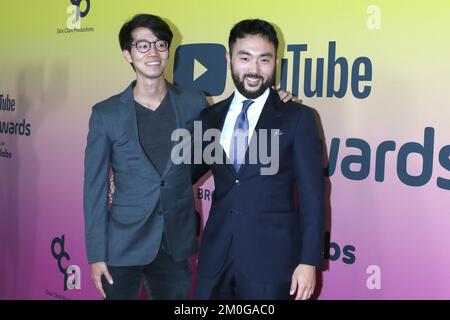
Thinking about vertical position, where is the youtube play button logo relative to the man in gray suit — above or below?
above

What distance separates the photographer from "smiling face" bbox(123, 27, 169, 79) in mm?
2385

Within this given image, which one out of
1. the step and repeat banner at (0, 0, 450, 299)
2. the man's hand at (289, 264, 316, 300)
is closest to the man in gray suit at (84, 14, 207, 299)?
the man's hand at (289, 264, 316, 300)

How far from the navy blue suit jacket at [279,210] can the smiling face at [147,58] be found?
0.50 meters

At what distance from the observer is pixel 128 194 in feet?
7.95

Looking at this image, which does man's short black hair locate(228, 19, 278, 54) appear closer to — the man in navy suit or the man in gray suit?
the man in navy suit

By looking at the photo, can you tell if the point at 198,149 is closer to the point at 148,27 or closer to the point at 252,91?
the point at 252,91

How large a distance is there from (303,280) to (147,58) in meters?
1.05

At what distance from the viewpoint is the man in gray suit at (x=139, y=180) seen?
2387 mm

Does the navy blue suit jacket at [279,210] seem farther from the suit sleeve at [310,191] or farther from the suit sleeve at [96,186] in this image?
the suit sleeve at [96,186]

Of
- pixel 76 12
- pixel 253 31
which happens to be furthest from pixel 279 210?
pixel 76 12

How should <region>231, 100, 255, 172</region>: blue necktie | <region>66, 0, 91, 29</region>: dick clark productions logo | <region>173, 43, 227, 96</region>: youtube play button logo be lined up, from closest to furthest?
1. <region>231, 100, 255, 172</region>: blue necktie
2. <region>173, 43, 227, 96</region>: youtube play button logo
3. <region>66, 0, 91, 29</region>: dick clark productions logo

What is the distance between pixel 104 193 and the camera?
2.43 m

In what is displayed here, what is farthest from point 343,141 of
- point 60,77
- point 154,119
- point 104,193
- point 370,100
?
point 60,77

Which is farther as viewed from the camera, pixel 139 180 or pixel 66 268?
pixel 66 268
